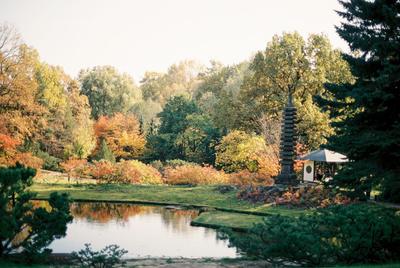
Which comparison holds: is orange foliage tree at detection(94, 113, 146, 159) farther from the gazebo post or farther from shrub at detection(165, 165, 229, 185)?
the gazebo post

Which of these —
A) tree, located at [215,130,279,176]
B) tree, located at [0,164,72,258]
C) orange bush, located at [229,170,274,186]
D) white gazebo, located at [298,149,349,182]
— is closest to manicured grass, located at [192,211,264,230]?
white gazebo, located at [298,149,349,182]

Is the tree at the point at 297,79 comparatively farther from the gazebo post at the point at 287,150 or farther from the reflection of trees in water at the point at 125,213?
the reflection of trees in water at the point at 125,213

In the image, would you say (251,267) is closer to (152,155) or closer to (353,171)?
(353,171)

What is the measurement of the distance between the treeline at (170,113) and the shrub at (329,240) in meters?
20.1

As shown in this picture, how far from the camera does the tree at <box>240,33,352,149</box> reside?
3153cm

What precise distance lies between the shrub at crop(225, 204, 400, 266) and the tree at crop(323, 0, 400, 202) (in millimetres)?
1356

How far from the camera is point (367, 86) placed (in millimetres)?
12539

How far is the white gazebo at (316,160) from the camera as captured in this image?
2636 cm

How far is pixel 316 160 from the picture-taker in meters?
26.9

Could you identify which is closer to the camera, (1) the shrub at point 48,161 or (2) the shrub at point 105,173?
(2) the shrub at point 105,173

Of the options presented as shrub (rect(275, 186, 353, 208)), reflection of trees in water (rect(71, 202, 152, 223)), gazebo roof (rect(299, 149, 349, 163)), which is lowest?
reflection of trees in water (rect(71, 202, 152, 223))

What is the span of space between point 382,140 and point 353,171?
1289 mm

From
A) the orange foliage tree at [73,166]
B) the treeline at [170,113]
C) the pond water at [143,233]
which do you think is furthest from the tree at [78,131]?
the pond water at [143,233]

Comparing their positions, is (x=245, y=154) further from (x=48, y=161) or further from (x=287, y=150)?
(x=48, y=161)
